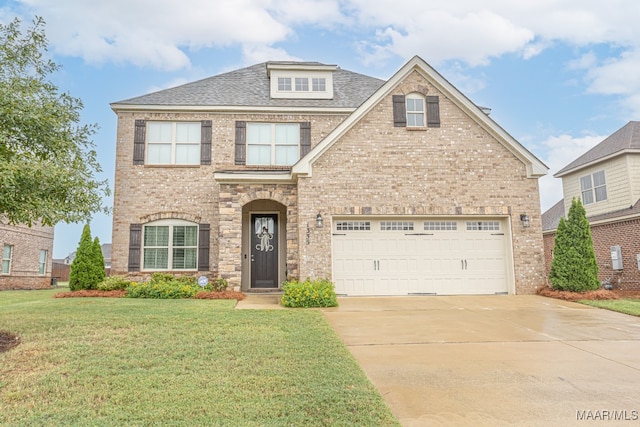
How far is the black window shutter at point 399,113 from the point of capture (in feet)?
41.3

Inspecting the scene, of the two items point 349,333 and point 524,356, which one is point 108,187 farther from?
point 524,356

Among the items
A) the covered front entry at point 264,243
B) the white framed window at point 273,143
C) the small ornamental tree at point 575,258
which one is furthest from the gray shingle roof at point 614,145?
the covered front entry at point 264,243

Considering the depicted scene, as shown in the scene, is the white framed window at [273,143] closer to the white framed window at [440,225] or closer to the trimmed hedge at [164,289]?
the trimmed hedge at [164,289]

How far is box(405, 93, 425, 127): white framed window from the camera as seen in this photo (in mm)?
12719

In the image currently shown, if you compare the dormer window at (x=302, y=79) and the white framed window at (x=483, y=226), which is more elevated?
the dormer window at (x=302, y=79)

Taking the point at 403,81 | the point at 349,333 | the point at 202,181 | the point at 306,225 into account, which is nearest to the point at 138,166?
the point at 202,181

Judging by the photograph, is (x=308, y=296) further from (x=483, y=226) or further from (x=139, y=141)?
(x=139, y=141)

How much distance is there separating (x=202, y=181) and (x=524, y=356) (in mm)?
11565

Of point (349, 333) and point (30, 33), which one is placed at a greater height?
point (30, 33)

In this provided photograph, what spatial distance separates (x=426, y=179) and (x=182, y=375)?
9517 millimetres

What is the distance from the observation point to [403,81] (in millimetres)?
12789

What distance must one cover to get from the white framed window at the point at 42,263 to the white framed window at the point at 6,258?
2356 mm

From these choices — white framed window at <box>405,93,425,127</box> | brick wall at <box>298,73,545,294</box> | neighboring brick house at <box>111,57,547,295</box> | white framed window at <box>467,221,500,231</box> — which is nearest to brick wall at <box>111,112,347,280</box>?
neighboring brick house at <box>111,57,547,295</box>

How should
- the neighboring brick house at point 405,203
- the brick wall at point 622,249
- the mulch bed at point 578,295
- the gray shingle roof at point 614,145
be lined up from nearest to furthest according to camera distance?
the mulch bed at point 578,295, the neighboring brick house at point 405,203, the brick wall at point 622,249, the gray shingle roof at point 614,145
